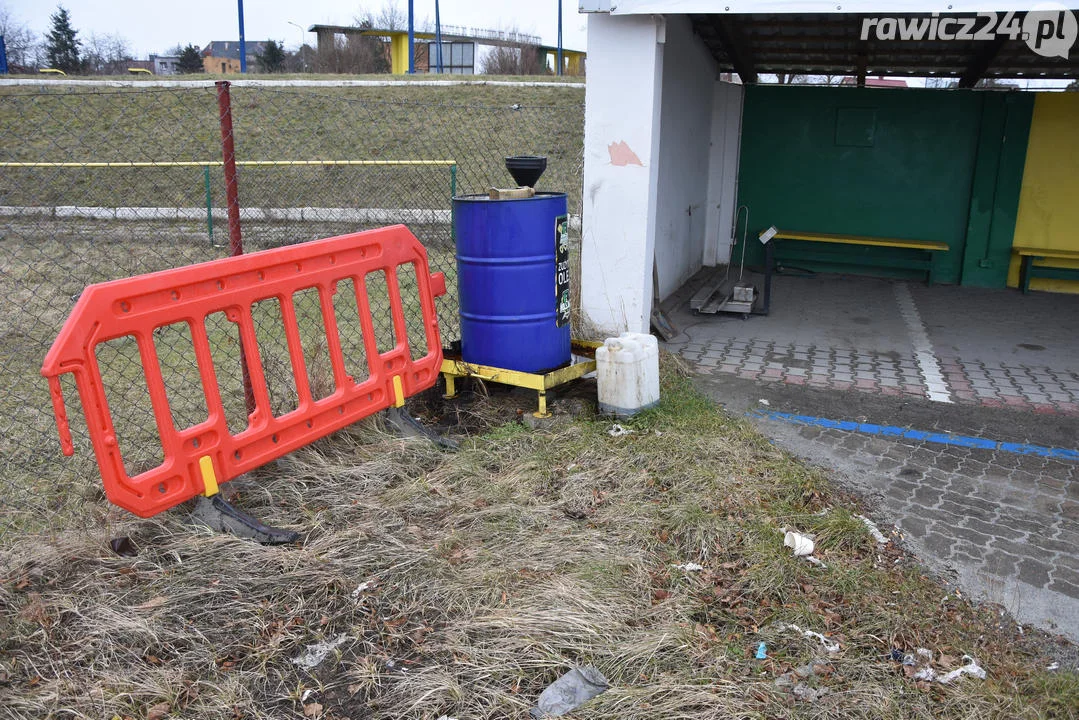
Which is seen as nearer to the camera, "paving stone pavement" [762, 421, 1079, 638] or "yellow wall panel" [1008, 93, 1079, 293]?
"paving stone pavement" [762, 421, 1079, 638]

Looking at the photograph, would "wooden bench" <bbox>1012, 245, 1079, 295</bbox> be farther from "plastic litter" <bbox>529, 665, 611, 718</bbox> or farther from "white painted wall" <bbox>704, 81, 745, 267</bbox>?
"plastic litter" <bbox>529, 665, 611, 718</bbox>

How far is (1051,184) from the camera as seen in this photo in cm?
959

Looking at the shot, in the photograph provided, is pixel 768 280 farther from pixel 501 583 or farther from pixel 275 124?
pixel 275 124

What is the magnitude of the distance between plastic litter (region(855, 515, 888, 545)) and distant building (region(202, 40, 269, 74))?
48.3 metres

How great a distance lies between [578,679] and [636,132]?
13.8 ft

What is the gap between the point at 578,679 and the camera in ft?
9.14

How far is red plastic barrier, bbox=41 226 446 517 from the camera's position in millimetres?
3113

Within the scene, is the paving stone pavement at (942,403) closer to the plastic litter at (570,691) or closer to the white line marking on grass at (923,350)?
the white line marking on grass at (923,350)

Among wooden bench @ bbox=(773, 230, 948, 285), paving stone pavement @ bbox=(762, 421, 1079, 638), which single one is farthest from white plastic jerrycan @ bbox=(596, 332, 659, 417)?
wooden bench @ bbox=(773, 230, 948, 285)

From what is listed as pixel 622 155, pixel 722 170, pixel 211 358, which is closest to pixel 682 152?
pixel 722 170

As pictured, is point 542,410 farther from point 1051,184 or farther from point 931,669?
point 1051,184

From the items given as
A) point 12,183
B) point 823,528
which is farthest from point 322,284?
point 12,183

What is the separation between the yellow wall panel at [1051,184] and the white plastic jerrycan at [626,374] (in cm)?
697

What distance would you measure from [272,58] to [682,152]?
1781 inches
